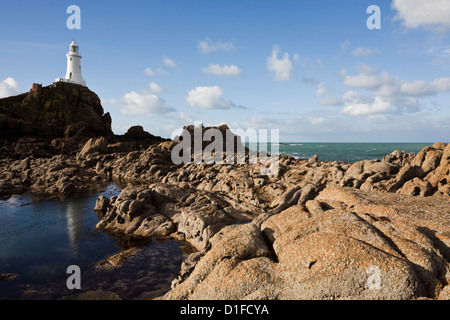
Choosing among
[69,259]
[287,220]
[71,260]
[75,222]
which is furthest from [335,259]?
[75,222]

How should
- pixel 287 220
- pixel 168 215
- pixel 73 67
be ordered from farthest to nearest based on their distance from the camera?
pixel 73 67 → pixel 168 215 → pixel 287 220

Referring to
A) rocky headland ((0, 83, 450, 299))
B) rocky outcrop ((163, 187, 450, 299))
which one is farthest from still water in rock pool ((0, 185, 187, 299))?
rocky outcrop ((163, 187, 450, 299))

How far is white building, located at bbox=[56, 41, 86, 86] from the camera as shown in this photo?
443 feet

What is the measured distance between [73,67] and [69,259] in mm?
137523

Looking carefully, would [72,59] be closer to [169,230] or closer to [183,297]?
[169,230]

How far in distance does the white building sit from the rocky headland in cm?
6728

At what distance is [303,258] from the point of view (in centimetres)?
1238

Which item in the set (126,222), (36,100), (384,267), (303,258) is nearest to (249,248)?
(303,258)

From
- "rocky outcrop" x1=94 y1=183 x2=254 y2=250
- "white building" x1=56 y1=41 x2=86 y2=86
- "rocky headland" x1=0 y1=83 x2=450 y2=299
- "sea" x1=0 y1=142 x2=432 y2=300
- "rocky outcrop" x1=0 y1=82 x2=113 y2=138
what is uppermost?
"white building" x1=56 y1=41 x2=86 y2=86

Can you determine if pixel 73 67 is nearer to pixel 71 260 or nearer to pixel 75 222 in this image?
pixel 75 222

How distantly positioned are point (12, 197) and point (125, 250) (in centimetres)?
4206

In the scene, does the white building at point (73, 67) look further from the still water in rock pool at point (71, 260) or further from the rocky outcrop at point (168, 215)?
the rocky outcrop at point (168, 215)

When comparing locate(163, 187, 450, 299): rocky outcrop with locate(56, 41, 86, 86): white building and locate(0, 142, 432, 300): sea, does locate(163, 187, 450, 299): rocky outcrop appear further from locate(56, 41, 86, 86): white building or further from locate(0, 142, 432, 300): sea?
locate(56, 41, 86, 86): white building

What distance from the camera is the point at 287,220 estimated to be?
1739 cm
